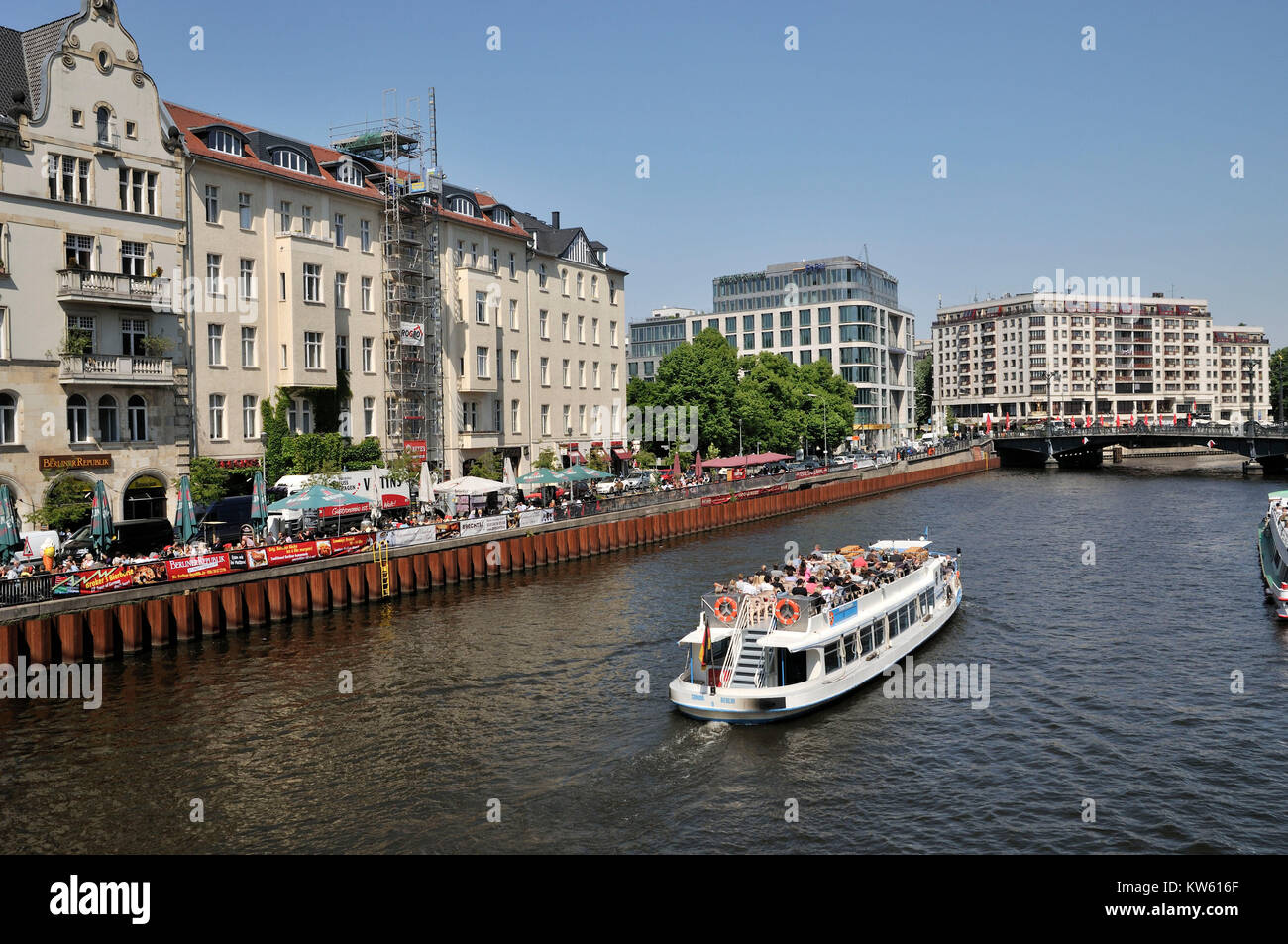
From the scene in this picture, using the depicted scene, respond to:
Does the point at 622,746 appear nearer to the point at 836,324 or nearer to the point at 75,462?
the point at 75,462

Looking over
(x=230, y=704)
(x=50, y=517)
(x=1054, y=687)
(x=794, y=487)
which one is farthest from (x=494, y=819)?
(x=794, y=487)

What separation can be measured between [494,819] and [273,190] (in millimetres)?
49868

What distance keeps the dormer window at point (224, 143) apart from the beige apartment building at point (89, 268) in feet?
11.4

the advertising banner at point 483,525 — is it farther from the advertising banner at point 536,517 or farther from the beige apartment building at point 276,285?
the beige apartment building at point 276,285

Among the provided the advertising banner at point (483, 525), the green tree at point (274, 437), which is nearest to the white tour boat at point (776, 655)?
the advertising banner at point (483, 525)

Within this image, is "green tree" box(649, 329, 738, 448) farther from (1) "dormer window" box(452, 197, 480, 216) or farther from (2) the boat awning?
(2) the boat awning

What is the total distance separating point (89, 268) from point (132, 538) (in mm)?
14324

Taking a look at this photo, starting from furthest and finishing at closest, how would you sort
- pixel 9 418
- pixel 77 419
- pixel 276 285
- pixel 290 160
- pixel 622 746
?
pixel 290 160, pixel 276 285, pixel 77 419, pixel 9 418, pixel 622 746

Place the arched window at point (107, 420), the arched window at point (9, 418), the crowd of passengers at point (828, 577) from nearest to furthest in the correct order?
the crowd of passengers at point (828, 577) < the arched window at point (9, 418) < the arched window at point (107, 420)

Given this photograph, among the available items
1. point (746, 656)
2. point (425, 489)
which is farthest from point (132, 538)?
point (746, 656)

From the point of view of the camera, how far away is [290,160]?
210 ft

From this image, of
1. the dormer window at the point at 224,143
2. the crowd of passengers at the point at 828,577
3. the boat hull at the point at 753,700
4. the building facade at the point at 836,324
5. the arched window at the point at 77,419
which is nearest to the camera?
the boat hull at the point at 753,700

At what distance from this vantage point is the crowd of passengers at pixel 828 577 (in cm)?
3209
